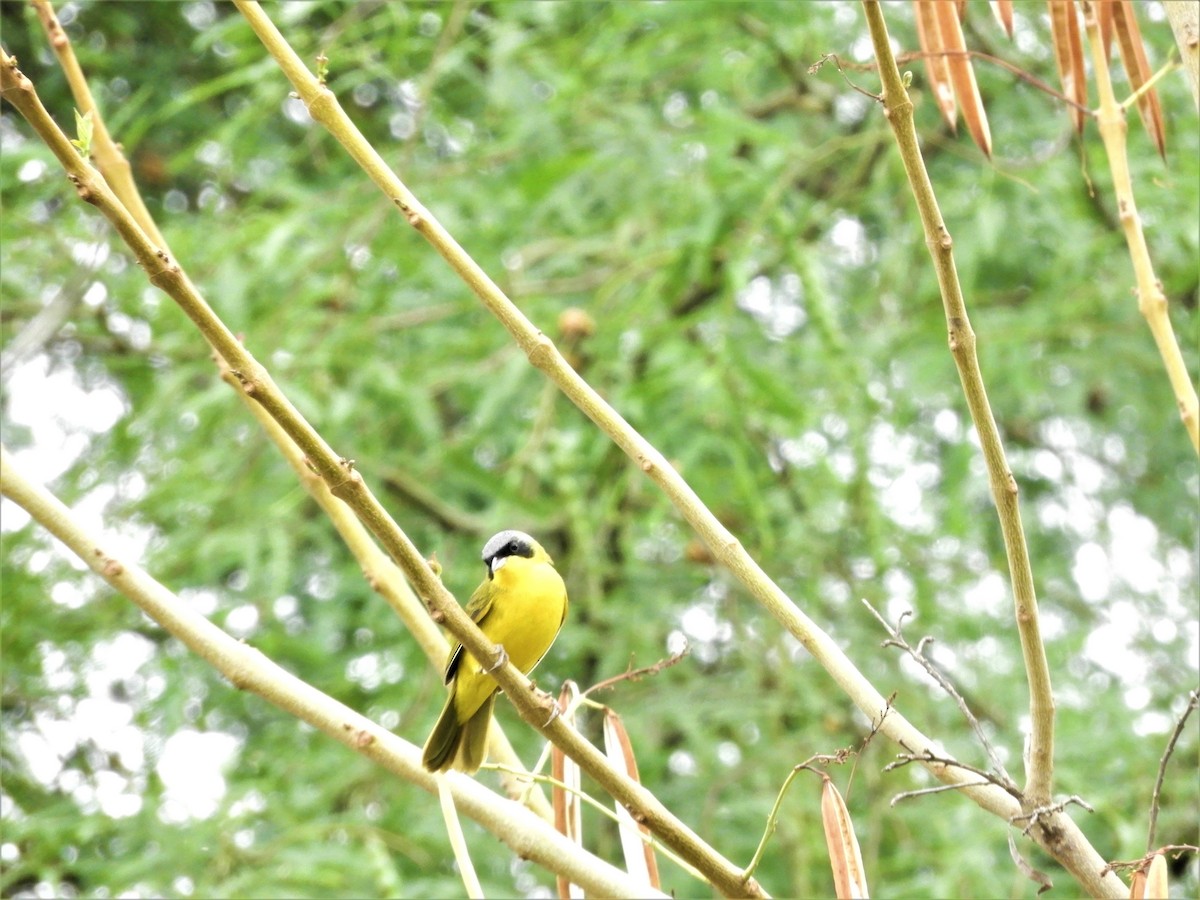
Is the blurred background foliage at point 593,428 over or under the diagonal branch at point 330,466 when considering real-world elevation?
under

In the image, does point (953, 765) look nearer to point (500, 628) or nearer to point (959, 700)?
point (959, 700)

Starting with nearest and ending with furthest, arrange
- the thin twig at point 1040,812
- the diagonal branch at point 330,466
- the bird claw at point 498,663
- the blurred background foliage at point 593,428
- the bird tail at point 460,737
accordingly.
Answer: the diagonal branch at point 330,466
the thin twig at point 1040,812
the bird claw at point 498,663
the bird tail at point 460,737
the blurred background foliage at point 593,428

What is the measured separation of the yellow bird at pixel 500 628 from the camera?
291cm

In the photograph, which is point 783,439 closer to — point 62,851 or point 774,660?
point 774,660

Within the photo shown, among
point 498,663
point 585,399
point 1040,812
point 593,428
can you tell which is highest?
point 585,399

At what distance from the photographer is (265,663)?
163 cm

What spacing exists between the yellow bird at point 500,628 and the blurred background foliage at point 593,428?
1335mm

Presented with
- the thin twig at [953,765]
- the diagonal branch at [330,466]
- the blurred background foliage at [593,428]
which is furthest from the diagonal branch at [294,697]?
the blurred background foliage at [593,428]

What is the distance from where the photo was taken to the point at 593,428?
18.4 feet

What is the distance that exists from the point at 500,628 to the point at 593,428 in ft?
8.20

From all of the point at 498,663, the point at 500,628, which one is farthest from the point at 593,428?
the point at 498,663

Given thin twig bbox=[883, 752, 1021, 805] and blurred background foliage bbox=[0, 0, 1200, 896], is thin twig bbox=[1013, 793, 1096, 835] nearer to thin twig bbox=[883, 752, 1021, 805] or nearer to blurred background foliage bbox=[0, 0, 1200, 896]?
thin twig bbox=[883, 752, 1021, 805]

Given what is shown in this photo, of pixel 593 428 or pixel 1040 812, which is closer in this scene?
pixel 1040 812

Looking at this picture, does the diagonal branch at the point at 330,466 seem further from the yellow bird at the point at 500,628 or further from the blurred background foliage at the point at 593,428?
the blurred background foliage at the point at 593,428
